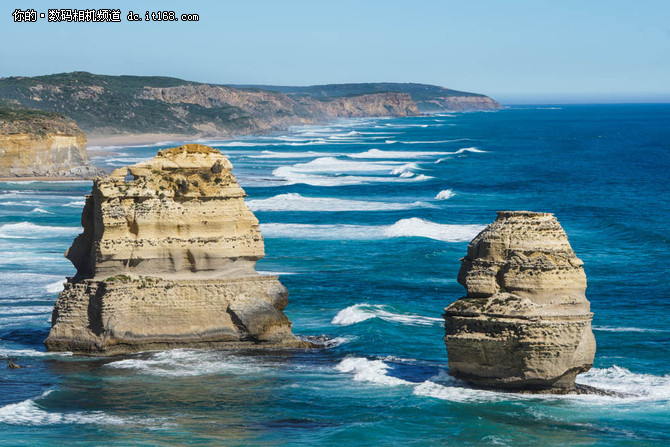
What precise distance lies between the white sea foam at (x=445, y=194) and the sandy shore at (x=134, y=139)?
66.2 m

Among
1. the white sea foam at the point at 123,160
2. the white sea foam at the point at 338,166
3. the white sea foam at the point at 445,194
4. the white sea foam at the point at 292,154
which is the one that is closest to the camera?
the white sea foam at the point at 445,194

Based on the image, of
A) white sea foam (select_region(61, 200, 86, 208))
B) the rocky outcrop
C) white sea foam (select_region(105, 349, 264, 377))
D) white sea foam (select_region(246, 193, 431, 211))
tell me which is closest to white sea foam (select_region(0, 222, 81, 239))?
white sea foam (select_region(61, 200, 86, 208))

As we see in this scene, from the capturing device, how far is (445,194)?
7925 cm

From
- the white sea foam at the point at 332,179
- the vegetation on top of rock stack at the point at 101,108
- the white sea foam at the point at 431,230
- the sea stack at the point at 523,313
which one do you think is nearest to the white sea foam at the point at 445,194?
the white sea foam at the point at 332,179

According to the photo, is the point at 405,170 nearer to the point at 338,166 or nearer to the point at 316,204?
the point at 338,166

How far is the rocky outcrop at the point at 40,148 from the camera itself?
87.6m

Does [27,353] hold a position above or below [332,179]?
above

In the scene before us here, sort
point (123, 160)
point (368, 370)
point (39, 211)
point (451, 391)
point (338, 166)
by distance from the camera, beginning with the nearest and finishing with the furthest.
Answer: point (451, 391) < point (368, 370) < point (39, 211) < point (338, 166) < point (123, 160)

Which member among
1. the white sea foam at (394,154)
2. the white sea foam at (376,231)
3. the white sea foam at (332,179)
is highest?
the white sea foam at (376,231)

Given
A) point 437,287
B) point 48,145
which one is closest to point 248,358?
point 437,287

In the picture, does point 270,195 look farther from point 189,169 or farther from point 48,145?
point 189,169

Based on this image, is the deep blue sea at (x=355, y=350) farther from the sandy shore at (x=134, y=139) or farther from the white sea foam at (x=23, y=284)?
the sandy shore at (x=134, y=139)

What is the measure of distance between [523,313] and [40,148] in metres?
73.2

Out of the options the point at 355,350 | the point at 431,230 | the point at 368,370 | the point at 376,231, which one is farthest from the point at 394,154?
the point at 368,370
